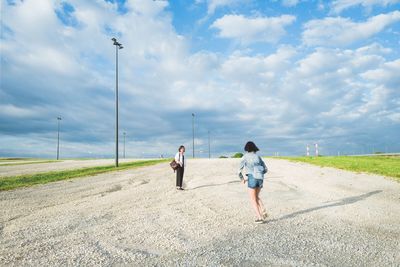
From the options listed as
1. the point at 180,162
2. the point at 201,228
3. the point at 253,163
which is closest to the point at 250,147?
the point at 253,163

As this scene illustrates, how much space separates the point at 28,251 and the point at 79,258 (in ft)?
4.60

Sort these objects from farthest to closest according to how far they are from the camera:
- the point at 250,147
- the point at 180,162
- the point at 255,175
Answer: the point at 180,162 < the point at 250,147 < the point at 255,175

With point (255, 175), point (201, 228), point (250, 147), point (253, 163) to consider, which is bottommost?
point (201, 228)

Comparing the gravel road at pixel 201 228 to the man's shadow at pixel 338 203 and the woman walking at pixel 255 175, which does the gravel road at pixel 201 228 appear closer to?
the man's shadow at pixel 338 203

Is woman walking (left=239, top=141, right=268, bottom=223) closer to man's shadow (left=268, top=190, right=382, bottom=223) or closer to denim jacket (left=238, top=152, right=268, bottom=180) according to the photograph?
denim jacket (left=238, top=152, right=268, bottom=180)

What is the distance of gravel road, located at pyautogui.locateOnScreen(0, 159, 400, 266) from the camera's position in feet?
22.8

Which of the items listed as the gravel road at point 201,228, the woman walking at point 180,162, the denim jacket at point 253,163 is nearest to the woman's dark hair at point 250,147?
the denim jacket at point 253,163

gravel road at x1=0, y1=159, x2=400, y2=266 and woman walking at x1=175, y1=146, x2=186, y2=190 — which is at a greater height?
woman walking at x1=175, y1=146, x2=186, y2=190

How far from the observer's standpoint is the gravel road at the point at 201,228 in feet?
22.8

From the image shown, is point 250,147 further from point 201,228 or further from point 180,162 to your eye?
point 180,162

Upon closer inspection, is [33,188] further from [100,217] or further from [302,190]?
[302,190]

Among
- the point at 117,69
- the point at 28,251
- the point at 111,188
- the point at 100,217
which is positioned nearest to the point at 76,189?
the point at 111,188

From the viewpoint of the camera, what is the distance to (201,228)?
9.31m

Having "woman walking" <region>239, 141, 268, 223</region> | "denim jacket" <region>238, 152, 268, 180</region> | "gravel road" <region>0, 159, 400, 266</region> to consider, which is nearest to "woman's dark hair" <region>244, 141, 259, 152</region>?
"woman walking" <region>239, 141, 268, 223</region>
